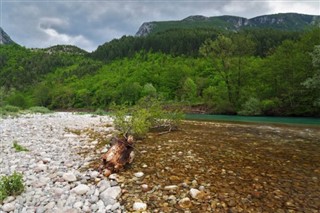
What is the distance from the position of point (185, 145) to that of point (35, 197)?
6295 mm

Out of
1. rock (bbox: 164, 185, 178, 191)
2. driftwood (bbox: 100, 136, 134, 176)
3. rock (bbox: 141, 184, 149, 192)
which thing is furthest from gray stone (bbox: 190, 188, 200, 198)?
driftwood (bbox: 100, 136, 134, 176)

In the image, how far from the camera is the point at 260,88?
49.0 metres

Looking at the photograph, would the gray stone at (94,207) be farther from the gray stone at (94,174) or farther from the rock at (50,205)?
the gray stone at (94,174)

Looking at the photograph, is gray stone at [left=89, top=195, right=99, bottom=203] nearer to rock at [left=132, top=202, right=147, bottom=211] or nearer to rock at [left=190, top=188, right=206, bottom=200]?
rock at [left=132, top=202, right=147, bottom=211]

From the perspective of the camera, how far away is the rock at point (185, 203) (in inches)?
202

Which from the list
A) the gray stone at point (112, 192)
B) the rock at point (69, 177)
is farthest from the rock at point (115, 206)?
the rock at point (69, 177)

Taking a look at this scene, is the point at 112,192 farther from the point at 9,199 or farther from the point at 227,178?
the point at 227,178

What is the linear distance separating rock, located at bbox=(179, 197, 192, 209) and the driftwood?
2254 millimetres

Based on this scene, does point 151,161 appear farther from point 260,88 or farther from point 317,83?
point 260,88

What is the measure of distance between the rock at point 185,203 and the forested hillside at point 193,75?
12434mm

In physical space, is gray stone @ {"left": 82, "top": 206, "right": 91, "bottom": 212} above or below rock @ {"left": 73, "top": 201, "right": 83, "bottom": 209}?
below

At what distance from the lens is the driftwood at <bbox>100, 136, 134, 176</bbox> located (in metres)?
6.99

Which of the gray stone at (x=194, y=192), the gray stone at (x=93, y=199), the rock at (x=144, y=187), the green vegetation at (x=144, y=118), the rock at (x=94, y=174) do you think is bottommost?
the gray stone at (x=93, y=199)

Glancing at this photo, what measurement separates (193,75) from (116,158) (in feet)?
300
